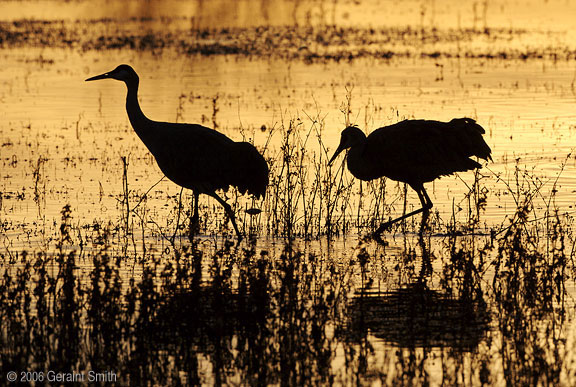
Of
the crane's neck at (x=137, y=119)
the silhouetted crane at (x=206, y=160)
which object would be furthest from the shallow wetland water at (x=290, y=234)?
the crane's neck at (x=137, y=119)

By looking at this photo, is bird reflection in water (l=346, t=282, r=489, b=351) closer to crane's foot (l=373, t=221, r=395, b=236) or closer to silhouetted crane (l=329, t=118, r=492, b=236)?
crane's foot (l=373, t=221, r=395, b=236)

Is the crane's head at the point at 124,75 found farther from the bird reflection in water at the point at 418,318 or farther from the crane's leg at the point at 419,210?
the bird reflection in water at the point at 418,318

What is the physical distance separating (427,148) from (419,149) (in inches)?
3.1

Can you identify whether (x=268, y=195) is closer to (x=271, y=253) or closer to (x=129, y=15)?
(x=271, y=253)

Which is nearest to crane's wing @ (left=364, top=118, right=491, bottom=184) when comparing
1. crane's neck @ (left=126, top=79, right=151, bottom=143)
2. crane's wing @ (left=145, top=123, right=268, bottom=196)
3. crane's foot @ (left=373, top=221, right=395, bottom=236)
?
crane's foot @ (left=373, top=221, right=395, bottom=236)

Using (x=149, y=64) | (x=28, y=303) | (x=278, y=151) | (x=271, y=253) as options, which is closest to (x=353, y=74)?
(x=149, y=64)

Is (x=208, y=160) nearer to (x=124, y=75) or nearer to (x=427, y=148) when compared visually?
(x=124, y=75)

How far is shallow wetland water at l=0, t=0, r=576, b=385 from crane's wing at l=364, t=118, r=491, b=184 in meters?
0.36

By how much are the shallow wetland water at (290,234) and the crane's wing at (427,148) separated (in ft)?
1.18

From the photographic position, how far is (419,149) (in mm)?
11586

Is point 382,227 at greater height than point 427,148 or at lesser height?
lesser

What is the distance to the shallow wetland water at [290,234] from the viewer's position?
7.36 metres

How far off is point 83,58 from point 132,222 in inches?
641

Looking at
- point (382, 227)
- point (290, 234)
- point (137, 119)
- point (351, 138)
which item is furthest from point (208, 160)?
point (382, 227)
